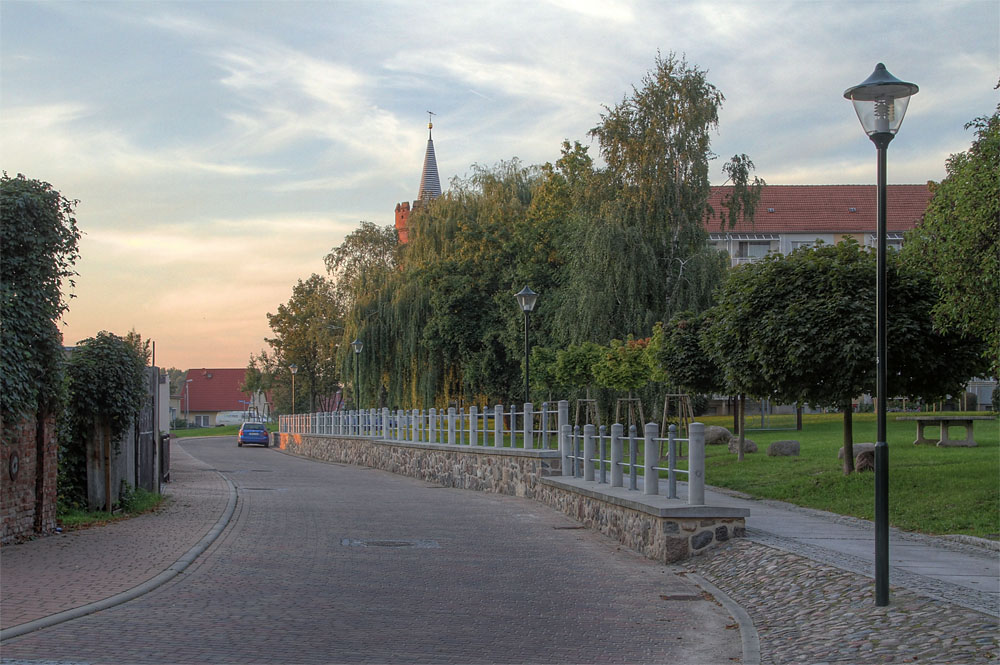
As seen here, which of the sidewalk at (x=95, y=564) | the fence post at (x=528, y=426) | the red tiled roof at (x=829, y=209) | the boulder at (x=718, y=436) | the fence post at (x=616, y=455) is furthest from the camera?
the red tiled roof at (x=829, y=209)

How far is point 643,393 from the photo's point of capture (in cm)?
3058

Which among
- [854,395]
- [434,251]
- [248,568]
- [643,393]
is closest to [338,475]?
[643,393]

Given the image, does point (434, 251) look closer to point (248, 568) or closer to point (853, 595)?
point (248, 568)

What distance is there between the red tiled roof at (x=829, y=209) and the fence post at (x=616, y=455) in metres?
53.5

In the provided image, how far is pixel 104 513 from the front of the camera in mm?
15633

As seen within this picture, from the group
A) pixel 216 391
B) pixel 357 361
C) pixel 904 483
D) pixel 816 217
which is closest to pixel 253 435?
pixel 357 361

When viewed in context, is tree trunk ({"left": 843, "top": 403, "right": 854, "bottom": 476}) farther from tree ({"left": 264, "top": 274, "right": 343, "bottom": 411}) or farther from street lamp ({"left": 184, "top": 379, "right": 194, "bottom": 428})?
street lamp ({"left": 184, "top": 379, "right": 194, "bottom": 428})

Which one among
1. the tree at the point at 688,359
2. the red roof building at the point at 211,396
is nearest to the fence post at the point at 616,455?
the tree at the point at 688,359

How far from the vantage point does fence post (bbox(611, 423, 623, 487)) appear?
15128 mm

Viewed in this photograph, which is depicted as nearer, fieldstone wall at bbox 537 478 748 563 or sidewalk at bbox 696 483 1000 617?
sidewalk at bbox 696 483 1000 617

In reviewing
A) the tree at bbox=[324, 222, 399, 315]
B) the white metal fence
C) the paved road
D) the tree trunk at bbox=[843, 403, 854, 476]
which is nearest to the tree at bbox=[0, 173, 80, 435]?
the paved road

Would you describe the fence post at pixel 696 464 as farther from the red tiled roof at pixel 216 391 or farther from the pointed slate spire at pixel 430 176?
the red tiled roof at pixel 216 391

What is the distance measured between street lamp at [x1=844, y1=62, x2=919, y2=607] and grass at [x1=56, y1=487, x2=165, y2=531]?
1034 cm

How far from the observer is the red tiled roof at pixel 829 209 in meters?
67.8
